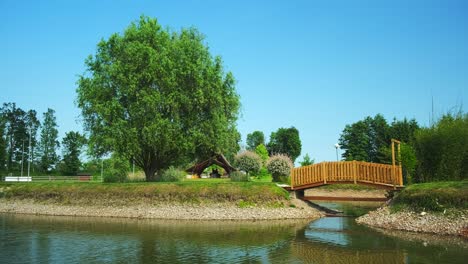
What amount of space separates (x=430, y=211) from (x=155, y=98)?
2204 centimetres

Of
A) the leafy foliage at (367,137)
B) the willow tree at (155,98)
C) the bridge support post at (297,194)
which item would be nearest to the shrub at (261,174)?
the willow tree at (155,98)

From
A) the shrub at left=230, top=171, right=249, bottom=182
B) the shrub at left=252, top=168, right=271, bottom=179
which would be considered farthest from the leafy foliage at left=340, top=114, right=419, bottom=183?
the shrub at left=230, top=171, right=249, bottom=182

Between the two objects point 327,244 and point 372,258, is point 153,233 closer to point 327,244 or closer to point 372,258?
point 327,244

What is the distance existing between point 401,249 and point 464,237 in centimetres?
479

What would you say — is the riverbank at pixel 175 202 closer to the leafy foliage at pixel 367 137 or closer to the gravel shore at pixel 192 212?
the gravel shore at pixel 192 212

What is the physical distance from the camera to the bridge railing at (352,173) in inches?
1142

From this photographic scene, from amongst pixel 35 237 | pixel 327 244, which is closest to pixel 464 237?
pixel 327 244

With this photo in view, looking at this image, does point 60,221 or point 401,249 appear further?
point 60,221

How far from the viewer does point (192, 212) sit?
93.6 feet

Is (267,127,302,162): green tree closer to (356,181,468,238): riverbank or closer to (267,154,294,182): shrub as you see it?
(267,154,294,182): shrub

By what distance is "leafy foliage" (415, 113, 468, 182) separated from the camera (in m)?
25.8

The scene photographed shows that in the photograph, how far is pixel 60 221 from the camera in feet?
88.7

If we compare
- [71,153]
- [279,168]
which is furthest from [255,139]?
[279,168]

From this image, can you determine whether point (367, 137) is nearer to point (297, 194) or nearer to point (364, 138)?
point (364, 138)
